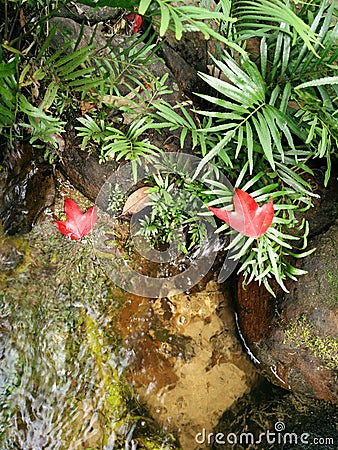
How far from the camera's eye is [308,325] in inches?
76.6

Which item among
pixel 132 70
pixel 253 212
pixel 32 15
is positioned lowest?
pixel 253 212

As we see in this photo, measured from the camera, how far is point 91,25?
2047mm

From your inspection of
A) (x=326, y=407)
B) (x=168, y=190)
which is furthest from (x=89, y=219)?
(x=326, y=407)

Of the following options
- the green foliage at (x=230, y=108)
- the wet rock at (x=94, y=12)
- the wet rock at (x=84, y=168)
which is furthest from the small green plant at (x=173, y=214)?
the wet rock at (x=94, y=12)

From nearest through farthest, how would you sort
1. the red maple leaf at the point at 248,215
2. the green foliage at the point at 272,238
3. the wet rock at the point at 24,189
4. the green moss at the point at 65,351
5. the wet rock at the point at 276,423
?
the red maple leaf at the point at 248,215, the green foliage at the point at 272,238, the green moss at the point at 65,351, the wet rock at the point at 24,189, the wet rock at the point at 276,423

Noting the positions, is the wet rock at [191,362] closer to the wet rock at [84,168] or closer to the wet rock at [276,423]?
the wet rock at [276,423]

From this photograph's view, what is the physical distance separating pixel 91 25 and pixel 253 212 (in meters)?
1.10

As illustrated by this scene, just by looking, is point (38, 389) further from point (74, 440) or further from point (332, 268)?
point (332, 268)

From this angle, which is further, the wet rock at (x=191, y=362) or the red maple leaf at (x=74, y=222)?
the wet rock at (x=191, y=362)

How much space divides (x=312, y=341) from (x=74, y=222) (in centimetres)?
108

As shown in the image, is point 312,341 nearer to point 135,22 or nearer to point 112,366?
point 112,366

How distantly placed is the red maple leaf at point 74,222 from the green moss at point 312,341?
94 centimetres

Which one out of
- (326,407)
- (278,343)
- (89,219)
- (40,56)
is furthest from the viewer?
(326,407)

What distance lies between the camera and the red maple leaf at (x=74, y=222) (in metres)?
1.81
